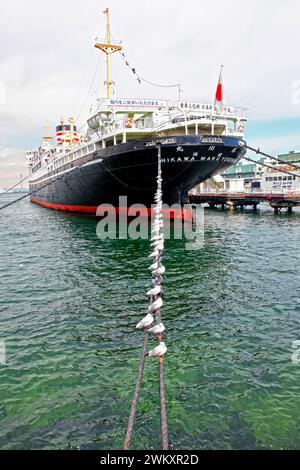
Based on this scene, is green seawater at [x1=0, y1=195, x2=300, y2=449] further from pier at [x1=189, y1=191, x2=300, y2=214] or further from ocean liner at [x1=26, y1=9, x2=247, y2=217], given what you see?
pier at [x1=189, y1=191, x2=300, y2=214]

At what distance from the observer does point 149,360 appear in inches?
376

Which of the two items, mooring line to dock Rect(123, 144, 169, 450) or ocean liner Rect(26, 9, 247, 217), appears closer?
mooring line to dock Rect(123, 144, 169, 450)

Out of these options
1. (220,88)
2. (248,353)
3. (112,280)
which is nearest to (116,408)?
(248,353)

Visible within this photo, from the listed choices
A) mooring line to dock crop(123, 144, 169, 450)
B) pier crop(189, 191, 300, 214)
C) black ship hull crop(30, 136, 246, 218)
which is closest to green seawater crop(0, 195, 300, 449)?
mooring line to dock crop(123, 144, 169, 450)

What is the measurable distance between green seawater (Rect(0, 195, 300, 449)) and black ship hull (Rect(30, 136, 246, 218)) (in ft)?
38.6

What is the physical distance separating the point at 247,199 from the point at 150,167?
34.0 metres

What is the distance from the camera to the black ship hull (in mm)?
28391

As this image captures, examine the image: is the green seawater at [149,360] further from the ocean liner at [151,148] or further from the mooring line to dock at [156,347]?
the ocean liner at [151,148]

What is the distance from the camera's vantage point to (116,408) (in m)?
7.49

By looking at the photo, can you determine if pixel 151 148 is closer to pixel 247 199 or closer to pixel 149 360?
pixel 149 360

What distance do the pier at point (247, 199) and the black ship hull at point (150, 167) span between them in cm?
2195

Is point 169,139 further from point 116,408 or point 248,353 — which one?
point 116,408

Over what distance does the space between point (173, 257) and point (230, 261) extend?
3.63 metres

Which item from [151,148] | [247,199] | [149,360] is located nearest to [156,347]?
[149,360]
